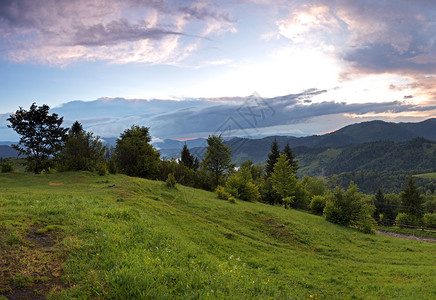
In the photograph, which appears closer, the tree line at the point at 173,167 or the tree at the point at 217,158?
the tree line at the point at 173,167

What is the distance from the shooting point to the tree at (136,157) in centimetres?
4178

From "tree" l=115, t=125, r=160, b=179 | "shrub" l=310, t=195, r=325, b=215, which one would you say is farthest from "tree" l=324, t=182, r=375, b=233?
"tree" l=115, t=125, r=160, b=179

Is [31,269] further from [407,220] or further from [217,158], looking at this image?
[407,220]

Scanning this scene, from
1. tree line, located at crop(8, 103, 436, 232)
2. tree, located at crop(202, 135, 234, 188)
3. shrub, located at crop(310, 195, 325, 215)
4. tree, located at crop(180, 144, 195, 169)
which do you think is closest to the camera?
tree line, located at crop(8, 103, 436, 232)

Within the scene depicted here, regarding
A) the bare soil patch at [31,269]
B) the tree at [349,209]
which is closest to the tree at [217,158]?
the tree at [349,209]

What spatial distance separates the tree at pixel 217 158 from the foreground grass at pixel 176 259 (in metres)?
27.4

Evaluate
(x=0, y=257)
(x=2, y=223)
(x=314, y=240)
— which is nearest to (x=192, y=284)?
(x=0, y=257)

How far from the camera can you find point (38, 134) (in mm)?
44188

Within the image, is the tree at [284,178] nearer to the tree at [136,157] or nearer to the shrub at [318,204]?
the shrub at [318,204]

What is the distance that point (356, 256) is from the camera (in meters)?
17.0

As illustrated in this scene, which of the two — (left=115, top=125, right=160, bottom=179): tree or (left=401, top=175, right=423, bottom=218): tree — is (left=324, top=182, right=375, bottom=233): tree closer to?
(left=115, top=125, right=160, bottom=179): tree

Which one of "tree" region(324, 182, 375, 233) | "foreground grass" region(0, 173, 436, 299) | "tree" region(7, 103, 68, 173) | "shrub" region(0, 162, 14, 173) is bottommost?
"tree" region(324, 182, 375, 233)

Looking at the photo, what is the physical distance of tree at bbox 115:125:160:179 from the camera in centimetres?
4178

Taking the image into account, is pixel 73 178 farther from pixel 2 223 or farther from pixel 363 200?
pixel 363 200
